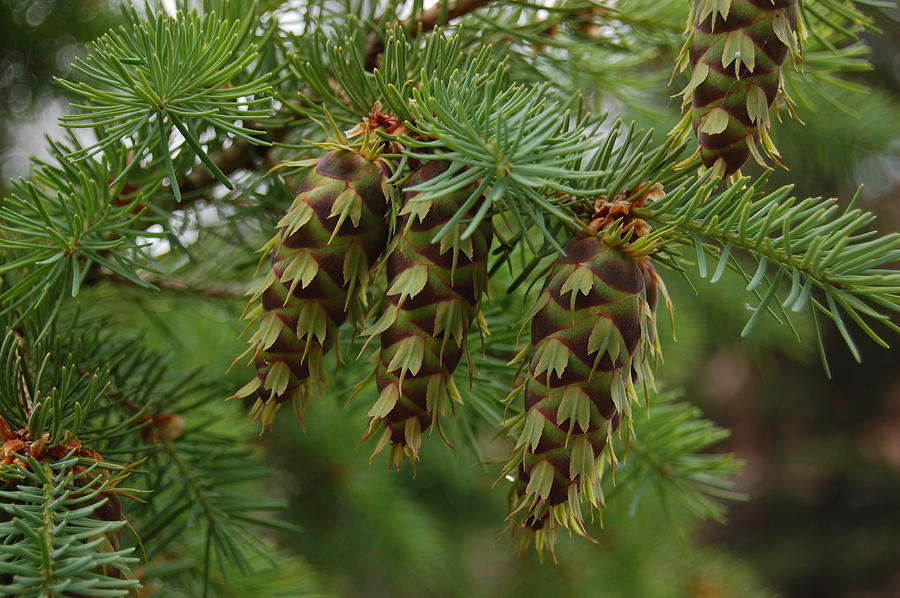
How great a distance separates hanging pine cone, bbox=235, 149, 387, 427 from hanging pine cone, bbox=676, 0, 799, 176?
0.49ft

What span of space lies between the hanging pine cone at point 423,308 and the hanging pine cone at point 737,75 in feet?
0.37

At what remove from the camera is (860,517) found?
9.97 ft

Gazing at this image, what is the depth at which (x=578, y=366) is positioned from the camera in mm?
325

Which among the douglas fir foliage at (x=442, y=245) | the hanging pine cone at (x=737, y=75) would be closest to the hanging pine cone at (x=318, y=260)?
the douglas fir foliage at (x=442, y=245)

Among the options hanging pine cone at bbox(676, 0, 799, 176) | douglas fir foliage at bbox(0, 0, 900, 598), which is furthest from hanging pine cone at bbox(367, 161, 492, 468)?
hanging pine cone at bbox(676, 0, 799, 176)

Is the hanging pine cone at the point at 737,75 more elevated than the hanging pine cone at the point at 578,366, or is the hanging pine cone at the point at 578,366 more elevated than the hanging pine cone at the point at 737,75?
the hanging pine cone at the point at 737,75

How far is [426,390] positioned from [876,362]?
3.50 meters

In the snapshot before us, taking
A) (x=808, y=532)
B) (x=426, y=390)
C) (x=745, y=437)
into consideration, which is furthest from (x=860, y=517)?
(x=426, y=390)

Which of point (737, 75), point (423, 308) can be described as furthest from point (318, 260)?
point (737, 75)

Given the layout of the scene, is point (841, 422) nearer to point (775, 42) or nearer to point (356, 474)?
point (356, 474)

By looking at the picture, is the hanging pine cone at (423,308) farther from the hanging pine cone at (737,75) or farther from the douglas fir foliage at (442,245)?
the hanging pine cone at (737,75)

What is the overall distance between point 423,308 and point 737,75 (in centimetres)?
17

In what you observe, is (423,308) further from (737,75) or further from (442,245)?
(737,75)

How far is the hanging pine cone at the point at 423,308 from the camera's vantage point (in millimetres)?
327
